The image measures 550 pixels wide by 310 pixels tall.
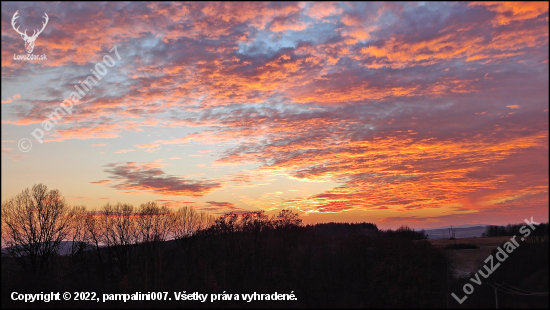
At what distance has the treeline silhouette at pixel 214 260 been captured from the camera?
6116 centimetres

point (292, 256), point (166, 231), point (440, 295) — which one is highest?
point (166, 231)

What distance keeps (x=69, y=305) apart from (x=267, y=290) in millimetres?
30679

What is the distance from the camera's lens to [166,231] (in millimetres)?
84750

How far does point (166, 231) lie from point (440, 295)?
54.4 m

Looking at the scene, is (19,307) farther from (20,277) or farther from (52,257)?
(52,257)

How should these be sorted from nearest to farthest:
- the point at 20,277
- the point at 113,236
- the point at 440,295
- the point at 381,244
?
the point at 20,277 < the point at 440,295 < the point at 381,244 < the point at 113,236

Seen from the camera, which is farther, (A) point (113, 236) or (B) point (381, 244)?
(A) point (113, 236)

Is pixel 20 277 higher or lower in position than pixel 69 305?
higher

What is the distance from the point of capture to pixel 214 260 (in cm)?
7675

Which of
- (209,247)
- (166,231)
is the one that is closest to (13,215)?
(166,231)

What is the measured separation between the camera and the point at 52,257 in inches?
2581

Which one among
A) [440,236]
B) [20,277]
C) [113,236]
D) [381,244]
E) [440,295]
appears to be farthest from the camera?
[440,236]

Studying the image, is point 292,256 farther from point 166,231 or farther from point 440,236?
point 440,236

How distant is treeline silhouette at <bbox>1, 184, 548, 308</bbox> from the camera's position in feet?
201
